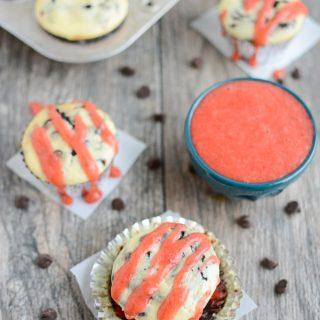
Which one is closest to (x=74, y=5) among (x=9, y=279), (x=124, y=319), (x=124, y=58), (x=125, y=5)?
(x=125, y=5)

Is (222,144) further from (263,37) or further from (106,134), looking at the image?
(263,37)

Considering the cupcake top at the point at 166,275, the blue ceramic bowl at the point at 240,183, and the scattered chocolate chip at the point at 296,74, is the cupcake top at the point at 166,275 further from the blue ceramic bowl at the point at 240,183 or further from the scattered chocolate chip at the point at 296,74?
the scattered chocolate chip at the point at 296,74

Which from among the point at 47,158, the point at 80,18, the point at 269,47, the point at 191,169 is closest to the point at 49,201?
the point at 47,158

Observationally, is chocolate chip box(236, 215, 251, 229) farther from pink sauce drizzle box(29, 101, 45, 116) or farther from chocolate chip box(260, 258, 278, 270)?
pink sauce drizzle box(29, 101, 45, 116)

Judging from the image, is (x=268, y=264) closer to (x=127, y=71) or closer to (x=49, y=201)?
(x=49, y=201)

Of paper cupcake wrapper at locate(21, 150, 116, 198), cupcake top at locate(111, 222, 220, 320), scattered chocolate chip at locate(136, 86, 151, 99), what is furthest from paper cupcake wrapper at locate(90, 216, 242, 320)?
scattered chocolate chip at locate(136, 86, 151, 99)

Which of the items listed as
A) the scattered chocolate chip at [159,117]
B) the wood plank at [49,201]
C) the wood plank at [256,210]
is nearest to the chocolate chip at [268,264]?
the wood plank at [256,210]
